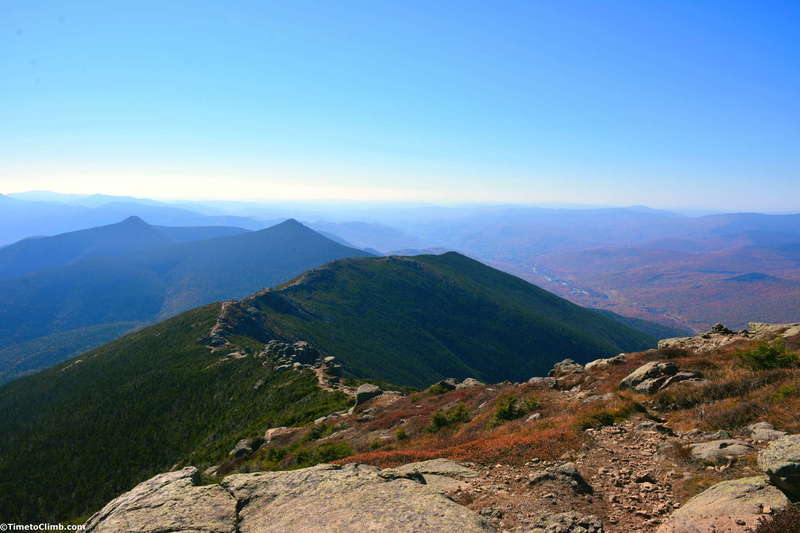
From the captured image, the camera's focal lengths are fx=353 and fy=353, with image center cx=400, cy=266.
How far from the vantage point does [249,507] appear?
38.2 feet

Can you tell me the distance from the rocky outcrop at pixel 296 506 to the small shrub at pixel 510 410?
10.9 metres

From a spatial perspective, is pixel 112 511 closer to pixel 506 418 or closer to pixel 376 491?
pixel 376 491

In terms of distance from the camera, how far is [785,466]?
8172 millimetres

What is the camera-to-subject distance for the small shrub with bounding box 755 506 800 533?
7.51m

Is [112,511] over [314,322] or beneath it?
over

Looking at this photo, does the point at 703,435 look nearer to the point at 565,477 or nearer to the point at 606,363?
the point at 565,477

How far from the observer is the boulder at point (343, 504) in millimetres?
9734

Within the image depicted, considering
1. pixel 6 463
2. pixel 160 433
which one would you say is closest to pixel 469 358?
pixel 160 433

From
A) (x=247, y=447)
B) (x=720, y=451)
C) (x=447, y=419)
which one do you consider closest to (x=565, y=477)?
(x=720, y=451)

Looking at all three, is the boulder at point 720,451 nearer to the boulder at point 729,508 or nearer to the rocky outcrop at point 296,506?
the boulder at point 729,508

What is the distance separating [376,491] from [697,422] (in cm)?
1410

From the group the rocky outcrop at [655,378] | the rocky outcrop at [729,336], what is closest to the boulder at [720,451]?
the rocky outcrop at [655,378]

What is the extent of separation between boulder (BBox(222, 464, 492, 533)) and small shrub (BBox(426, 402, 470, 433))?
12545mm

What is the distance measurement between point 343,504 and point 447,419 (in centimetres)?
1642
